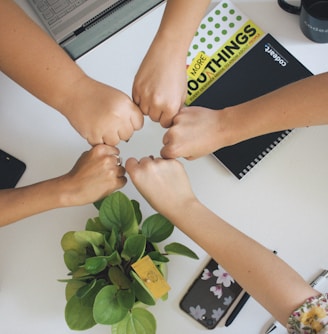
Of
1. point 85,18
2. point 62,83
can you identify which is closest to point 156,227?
point 62,83

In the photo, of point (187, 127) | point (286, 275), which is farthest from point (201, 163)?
point (286, 275)

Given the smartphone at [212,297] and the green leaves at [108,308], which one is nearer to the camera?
the green leaves at [108,308]

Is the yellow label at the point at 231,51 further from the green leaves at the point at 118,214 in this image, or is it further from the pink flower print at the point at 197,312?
the pink flower print at the point at 197,312

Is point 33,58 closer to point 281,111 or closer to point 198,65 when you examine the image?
point 198,65

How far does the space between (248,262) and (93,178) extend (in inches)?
10.4

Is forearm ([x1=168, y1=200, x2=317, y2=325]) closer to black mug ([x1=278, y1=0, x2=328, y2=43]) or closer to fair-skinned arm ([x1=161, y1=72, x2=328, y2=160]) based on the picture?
fair-skinned arm ([x1=161, y1=72, x2=328, y2=160])

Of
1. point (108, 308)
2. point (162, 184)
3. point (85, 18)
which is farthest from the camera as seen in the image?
point (85, 18)

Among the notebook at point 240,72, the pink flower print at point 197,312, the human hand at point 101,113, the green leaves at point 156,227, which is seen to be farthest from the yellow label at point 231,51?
the pink flower print at point 197,312

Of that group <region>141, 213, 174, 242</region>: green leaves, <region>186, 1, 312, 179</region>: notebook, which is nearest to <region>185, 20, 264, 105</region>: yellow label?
<region>186, 1, 312, 179</region>: notebook

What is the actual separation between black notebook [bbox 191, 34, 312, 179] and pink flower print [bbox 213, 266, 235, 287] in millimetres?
162

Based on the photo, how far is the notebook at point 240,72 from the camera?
0.85 metres

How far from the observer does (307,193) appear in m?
0.84

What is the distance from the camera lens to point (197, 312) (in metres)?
0.83

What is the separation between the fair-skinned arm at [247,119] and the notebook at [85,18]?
0.74ft
